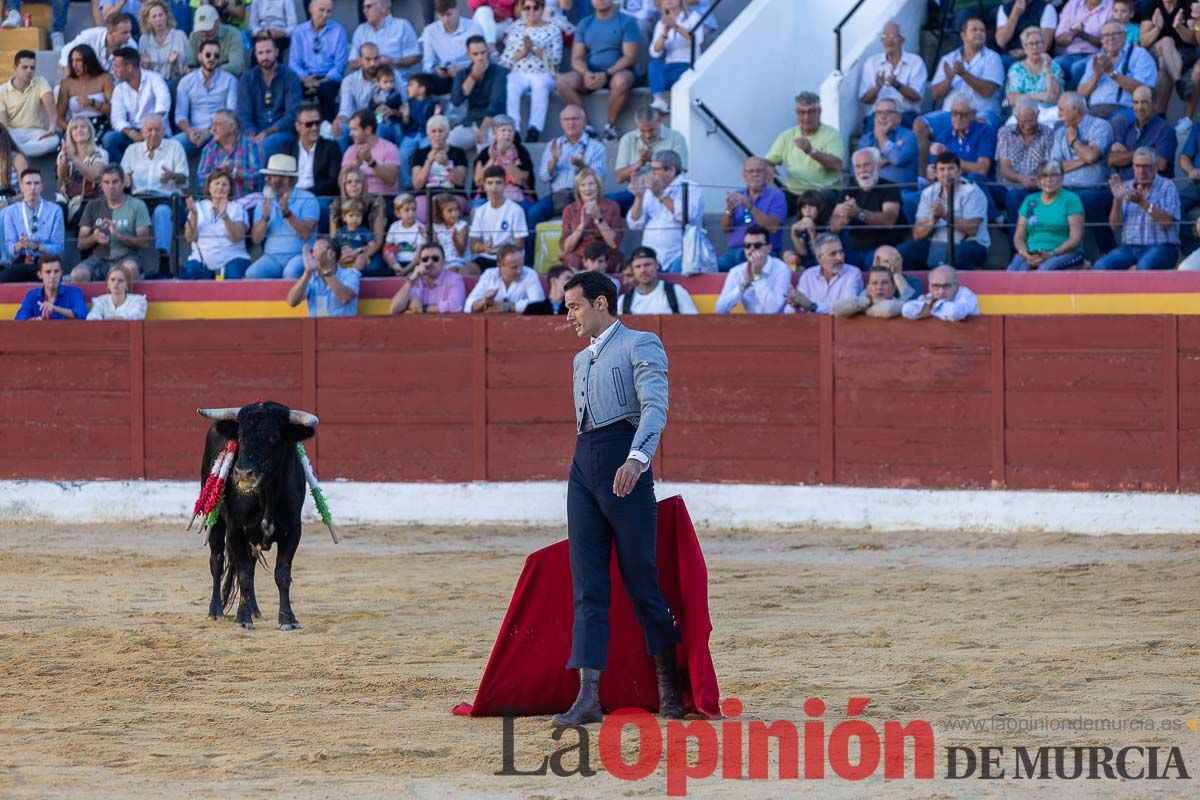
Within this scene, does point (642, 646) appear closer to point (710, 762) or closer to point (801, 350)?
point (710, 762)

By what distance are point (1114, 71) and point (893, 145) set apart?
4.45 feet

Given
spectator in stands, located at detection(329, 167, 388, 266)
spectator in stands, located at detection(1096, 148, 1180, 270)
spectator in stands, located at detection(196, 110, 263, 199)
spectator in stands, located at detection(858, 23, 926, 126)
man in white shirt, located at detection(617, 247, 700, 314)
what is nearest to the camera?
spectator in stands, located at detection(1096, 148, 1180, 270)

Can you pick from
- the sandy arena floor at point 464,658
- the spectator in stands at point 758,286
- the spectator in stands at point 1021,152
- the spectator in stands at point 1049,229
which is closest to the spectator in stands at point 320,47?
the spectator in stands at point 758,286

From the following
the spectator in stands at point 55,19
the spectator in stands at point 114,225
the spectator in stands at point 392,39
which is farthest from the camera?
the spectator in stands at point 55,19

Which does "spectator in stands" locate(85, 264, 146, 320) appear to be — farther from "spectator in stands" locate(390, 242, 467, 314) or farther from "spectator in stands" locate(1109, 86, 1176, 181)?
"spectator in stands" locate(1109, 86, 1176, 181)

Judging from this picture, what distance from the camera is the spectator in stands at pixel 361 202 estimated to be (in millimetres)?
11375

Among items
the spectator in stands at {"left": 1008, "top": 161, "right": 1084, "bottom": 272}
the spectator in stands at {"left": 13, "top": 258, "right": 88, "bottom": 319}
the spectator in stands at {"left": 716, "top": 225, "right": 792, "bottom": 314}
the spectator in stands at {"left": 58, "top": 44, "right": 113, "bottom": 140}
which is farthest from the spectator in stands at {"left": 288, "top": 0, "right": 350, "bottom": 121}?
the spectator in stands at {"left": 1008, "top": 161, "right": 1084, "bottom": 272}

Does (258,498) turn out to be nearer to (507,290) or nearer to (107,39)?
(507,290)

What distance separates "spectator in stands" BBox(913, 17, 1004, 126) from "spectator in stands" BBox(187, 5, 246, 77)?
5024 millimetres

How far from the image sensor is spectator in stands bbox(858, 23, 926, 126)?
11.5 metres

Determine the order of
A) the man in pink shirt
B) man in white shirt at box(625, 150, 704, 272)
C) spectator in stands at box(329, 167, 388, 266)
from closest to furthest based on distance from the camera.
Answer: man in white shirt at box(625, 150, 704, 272) → spectator in stands at box(329, 167, 388, 266) → the man in pink shirt

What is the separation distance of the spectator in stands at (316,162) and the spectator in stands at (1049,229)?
14.6 feet

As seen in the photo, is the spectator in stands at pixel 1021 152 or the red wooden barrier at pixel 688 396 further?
the spectator in stands at pixel 1021 152

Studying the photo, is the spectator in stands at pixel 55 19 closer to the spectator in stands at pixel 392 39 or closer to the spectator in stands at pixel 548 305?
the spectator in stands at pixel 392 39
